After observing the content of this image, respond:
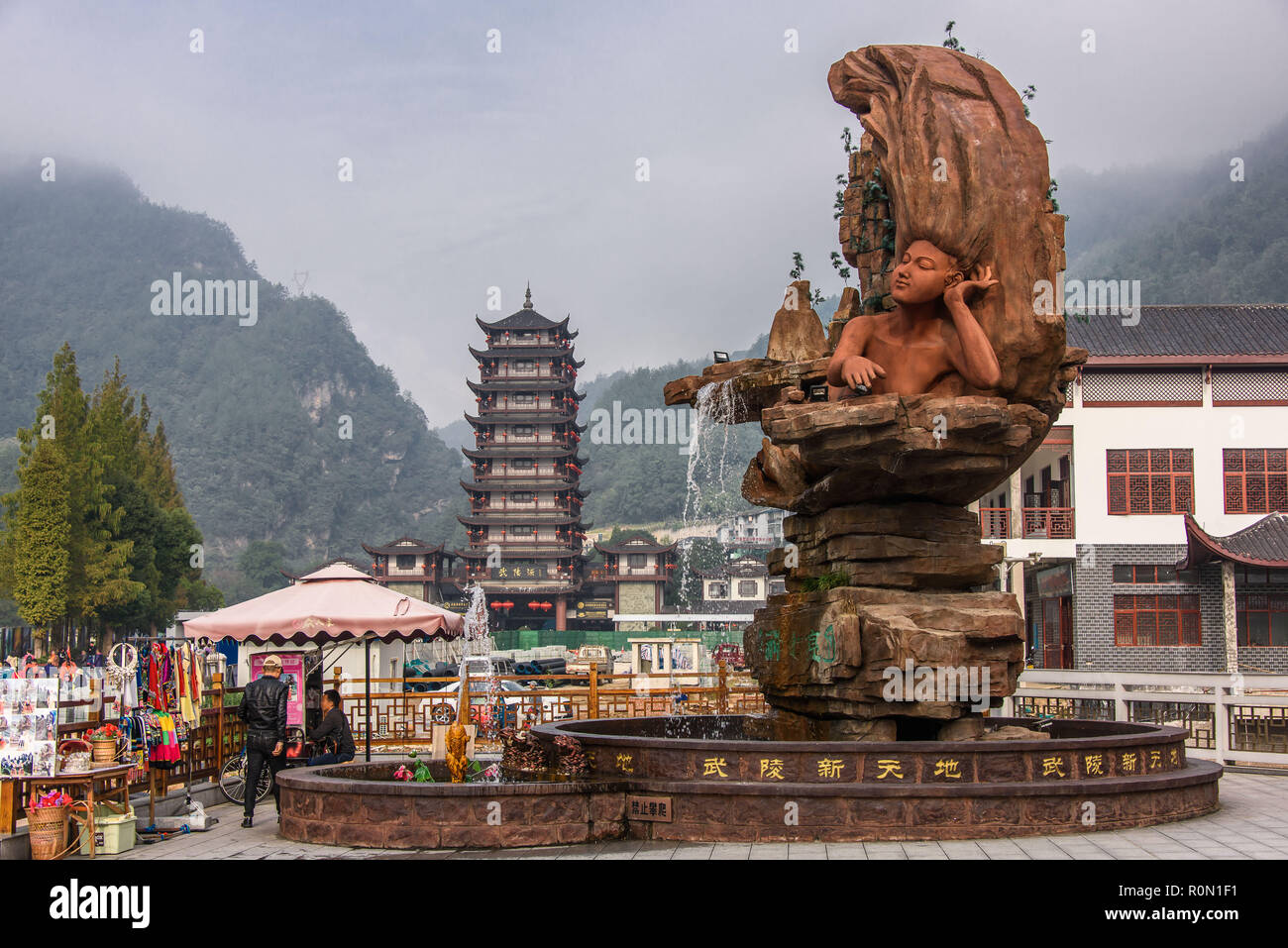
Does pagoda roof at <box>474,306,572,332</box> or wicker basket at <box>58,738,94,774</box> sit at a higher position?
pagoda roof at <box>474,306,572,332</box>

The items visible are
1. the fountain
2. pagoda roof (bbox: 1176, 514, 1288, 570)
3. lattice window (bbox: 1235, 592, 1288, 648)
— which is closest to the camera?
the fountain

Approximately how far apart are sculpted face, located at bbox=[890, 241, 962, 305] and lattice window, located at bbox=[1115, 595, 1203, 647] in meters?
19.7

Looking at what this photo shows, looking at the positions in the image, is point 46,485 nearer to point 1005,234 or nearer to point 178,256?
point 1005,234

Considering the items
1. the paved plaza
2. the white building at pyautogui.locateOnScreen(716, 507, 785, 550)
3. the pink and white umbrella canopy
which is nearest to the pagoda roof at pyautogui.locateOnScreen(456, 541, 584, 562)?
the white building at pyautogui.locateOnScreen(716, 507, 785, 550)

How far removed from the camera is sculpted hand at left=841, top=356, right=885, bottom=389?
8859mm

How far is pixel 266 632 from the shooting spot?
11453 millimetres

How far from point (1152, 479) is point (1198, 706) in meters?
13.3

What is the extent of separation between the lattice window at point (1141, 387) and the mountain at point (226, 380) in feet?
270

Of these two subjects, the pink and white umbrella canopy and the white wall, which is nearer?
the pink and white umbrella canopy

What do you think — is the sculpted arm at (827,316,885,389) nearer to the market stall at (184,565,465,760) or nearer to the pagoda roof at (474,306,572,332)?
the market stall at (184,565,465,760)

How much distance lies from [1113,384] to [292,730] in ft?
69.4

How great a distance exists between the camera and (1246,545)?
24.3 m

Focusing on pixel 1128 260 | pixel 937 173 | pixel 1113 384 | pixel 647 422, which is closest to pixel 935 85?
pixel 937 173

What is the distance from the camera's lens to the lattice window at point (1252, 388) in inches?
1024
